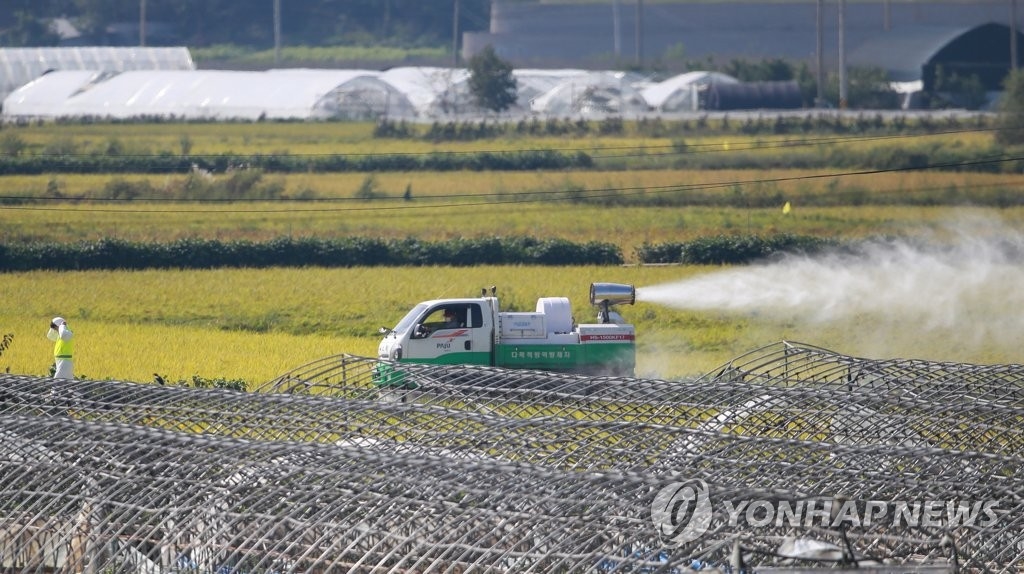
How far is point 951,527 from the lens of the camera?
12.7 metres

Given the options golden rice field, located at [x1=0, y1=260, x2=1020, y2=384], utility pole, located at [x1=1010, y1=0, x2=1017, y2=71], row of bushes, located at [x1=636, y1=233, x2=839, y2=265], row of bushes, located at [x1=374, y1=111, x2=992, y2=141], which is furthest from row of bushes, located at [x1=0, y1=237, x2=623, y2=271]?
utility pole, located at [x1=1010, y1=0, x2=1017, y2=71]

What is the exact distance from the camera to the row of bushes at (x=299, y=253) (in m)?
41.1

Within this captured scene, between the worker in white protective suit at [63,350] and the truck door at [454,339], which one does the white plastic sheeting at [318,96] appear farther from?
the worker in white protective suit at [63,350]

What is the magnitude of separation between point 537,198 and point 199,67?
48965 millimetres

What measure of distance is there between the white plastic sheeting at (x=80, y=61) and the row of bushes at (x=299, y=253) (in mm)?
44218

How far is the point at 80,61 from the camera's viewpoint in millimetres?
86750

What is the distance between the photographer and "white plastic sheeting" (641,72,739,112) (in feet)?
241

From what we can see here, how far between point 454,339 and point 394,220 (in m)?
21.2

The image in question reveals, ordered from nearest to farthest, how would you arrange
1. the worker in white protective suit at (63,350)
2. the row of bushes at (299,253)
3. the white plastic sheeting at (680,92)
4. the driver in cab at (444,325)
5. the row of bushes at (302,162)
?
1. the worker in white protective suit at (63,350)
2. the driver in cab at (444,325)
3. the row of bushes at (299,253)
4. the row of bushes at (302,162)
5. the white plastic sheeting at (680,92)

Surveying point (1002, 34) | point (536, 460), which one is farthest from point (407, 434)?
point (1002, 34)

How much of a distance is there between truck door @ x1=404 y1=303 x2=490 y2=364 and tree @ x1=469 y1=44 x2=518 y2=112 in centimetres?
4671

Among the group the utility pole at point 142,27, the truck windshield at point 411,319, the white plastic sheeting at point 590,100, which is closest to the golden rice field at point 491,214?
the truck windshield at point 411,319

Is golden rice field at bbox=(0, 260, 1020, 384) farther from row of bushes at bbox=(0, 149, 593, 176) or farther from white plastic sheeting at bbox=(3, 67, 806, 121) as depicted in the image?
white plastic sheeting at bbox=(3, 67, 806, 121)

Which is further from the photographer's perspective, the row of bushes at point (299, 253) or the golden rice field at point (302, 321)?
the row of bushes at point (299, 253)
